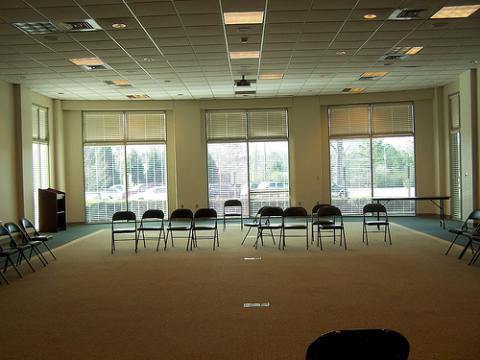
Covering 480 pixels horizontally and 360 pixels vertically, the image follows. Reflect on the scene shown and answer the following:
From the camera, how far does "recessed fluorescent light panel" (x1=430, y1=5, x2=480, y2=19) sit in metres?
6.59

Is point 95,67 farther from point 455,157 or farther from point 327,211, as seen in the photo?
point 455,157

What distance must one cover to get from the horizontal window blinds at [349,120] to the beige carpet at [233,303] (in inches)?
260

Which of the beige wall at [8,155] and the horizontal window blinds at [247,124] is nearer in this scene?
the beige wall at [8,155]

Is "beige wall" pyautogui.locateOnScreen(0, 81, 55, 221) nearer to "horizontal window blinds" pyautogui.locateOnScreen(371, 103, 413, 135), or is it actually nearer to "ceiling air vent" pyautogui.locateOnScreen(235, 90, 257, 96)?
"ceiling air vent" pyautogui.locateOnScreen(235, 90, 257, 96)

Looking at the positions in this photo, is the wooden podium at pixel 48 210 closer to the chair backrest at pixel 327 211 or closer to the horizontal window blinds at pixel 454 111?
the chair backrest at pixel 327 211

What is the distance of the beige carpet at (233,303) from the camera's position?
153 inches

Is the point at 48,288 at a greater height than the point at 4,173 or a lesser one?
lesser

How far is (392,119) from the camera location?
46.7 feet

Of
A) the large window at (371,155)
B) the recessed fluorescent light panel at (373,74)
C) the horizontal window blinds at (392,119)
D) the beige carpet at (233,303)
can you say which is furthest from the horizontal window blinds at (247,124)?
the beige carpet at (233,303)

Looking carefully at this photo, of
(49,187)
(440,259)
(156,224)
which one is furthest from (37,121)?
(440,259)

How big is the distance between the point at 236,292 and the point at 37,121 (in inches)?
368

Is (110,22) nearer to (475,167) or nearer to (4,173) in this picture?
(4,173)

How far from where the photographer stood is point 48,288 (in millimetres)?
6105

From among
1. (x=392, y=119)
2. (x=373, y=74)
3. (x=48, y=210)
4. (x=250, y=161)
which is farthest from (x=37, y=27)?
(x=392, y=119)
